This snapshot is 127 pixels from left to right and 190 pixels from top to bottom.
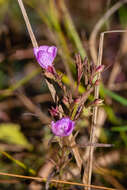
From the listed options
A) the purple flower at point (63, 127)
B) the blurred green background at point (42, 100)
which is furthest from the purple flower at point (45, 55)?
the blurred green background at point (42, 100)

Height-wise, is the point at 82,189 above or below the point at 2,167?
above

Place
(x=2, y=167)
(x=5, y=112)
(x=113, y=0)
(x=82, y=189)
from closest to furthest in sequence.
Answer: (x=82, y=189) → (x=2, y=167) → (x=5, y=112) → (x=113, y=0)

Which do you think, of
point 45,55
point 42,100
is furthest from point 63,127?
point 42,100

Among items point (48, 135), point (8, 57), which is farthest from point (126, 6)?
point (48, 135)

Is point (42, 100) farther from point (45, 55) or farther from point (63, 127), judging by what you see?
point (63, 127)

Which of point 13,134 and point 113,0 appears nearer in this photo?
point 13,134

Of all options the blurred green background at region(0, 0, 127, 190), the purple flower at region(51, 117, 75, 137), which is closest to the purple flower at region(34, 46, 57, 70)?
the purple flower at region(51, 117, 75, 137)

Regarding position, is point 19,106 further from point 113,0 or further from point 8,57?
point 113,0

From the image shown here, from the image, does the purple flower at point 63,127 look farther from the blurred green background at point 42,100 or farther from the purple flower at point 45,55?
the blurred green background at point 42,100
